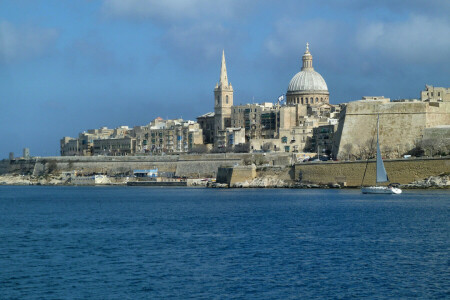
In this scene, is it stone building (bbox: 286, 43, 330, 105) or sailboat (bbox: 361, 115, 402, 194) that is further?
stone building (bbox: 286, 43, 330, 105)

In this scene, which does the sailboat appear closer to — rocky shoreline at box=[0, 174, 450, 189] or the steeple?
rocky shoreline at box=[0, 174, 450, 189]

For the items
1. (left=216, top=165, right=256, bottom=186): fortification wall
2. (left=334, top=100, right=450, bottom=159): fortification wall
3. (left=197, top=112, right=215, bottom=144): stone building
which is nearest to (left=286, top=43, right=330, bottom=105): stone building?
(left=197, top=112, right=215, bottom=144): stone building

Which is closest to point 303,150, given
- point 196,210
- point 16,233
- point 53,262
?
point 196,210

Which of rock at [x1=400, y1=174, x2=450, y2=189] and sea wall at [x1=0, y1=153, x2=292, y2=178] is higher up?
sea wall at [x1=0, y1=153, x2=292, y2=178]

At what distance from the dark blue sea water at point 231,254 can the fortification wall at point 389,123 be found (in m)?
16.4

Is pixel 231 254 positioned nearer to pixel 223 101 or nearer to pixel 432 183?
pixel 432 183

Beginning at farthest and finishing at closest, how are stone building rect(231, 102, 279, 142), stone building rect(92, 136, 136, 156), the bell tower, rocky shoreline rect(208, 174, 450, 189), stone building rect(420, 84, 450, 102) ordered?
stone building rect(92, 136, 136, 156) < the bell tower < stone building rect(231, 102, 279, 142) < stone building rect(420, 84, 450, 102) < rocky shoreline rect(208, 174, 450, 189)

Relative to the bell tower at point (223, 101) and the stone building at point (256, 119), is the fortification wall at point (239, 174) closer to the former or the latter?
the stone building at point (256, 119)

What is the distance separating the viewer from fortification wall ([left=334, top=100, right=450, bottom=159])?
46.4 metres

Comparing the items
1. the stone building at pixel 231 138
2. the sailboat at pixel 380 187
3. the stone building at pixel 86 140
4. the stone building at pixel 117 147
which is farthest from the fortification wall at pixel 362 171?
the stone building at pixel 86 140

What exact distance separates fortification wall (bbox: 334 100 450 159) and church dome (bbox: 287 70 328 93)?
2105 cm

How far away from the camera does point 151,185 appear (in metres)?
61.6

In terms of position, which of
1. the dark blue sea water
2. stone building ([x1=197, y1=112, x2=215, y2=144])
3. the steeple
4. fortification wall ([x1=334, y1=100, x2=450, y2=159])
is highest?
the steeple

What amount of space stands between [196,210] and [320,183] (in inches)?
632
